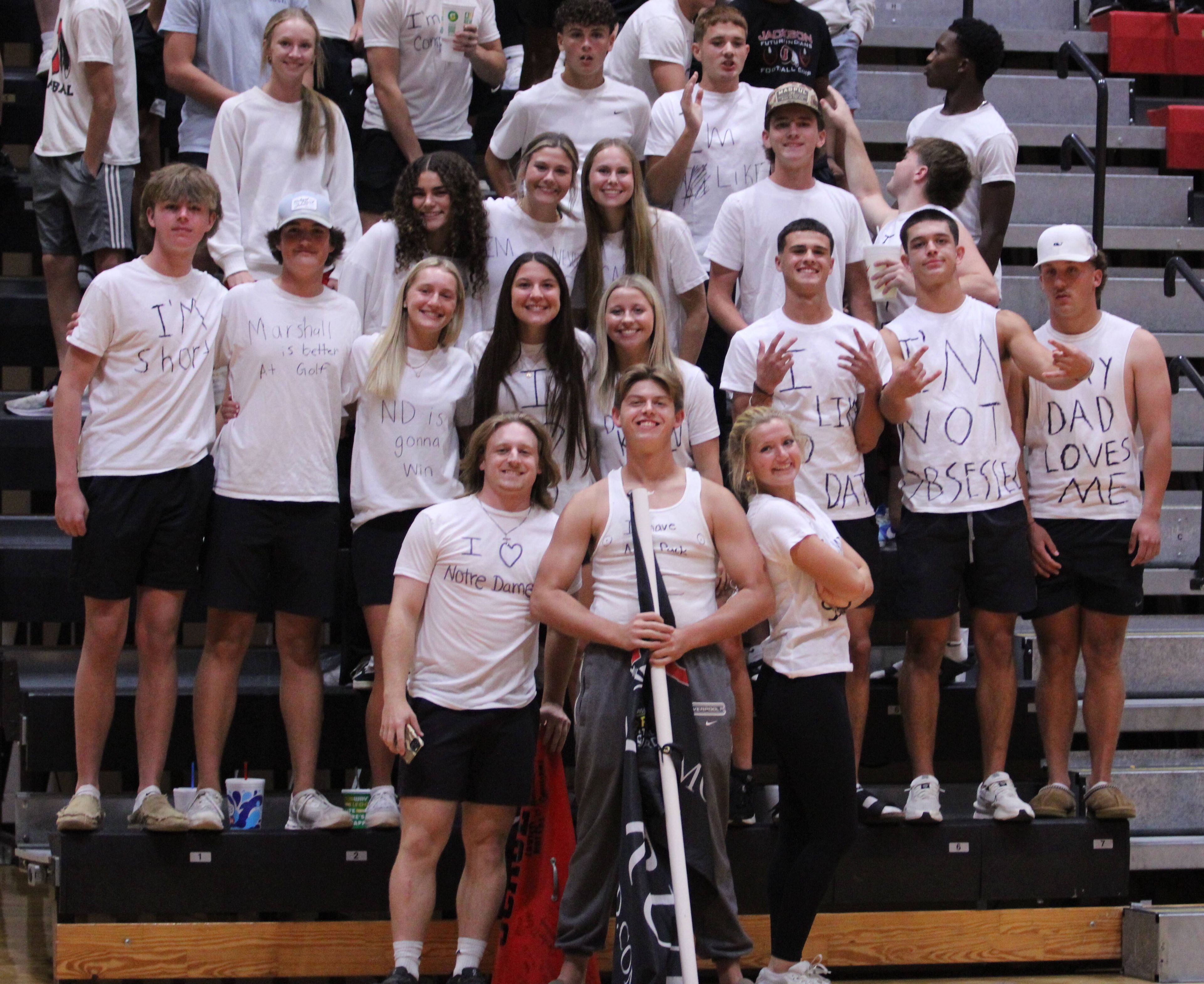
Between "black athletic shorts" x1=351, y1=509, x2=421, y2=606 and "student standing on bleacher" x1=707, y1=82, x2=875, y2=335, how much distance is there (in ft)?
4.36

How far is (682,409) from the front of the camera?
14.5 ft

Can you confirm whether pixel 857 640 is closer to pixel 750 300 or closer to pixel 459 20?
pixel 750 300

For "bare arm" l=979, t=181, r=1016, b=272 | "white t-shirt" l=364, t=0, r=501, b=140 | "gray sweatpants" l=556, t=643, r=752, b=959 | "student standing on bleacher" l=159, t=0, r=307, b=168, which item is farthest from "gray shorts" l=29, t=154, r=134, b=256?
"bare arm" l=979, t=181, r=1016, b=272

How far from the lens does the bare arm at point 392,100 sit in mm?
5875

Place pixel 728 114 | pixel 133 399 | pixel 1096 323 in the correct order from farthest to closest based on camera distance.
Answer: pixel 728 114 → pixel 1096 323 → pixel 133 399

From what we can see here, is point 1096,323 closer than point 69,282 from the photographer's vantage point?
Yes

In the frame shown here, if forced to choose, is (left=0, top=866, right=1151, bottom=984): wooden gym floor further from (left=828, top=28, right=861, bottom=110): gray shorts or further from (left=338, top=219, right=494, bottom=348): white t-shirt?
(left=828, top=28, right=861, bottom=110): gray shorts

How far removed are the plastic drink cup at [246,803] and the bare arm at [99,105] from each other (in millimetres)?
2427

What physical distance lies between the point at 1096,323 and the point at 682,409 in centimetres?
151

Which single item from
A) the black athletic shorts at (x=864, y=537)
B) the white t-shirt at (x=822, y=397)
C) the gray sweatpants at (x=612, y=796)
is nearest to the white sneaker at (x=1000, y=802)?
the black athletic shorts at (x=864, y=537)

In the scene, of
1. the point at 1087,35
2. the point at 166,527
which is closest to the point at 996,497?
the point at 166,527

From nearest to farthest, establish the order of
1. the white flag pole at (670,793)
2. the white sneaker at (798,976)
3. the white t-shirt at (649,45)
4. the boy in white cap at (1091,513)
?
the white flag pole at (670,793), the white sneaker at (798,976), the boy in white cap at (1091,513), the white t-shirt at (649,45)

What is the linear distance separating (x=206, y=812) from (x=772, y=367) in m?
2.10

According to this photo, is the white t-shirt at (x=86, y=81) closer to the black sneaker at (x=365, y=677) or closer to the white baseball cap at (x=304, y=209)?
the white baseball cap at (x=304, y=209)
